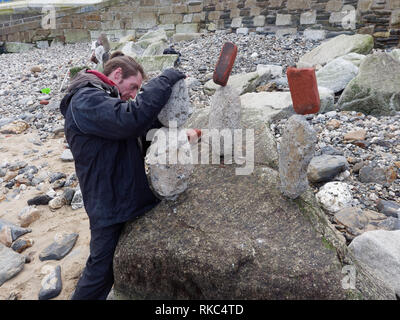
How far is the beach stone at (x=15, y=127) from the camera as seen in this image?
17.7ft

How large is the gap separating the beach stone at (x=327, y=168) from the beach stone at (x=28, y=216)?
2749 mm

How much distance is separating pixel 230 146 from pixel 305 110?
74 cm

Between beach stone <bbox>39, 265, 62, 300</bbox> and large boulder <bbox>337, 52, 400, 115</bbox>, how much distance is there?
3851 mm

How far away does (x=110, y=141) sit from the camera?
6.12 feet

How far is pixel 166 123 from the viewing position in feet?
6.57

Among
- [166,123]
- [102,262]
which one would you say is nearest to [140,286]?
[102,262]

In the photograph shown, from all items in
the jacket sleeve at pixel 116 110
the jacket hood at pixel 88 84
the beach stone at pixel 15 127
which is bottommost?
the beach stone at pixel 15 127

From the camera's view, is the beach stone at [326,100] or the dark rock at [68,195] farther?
the beach stone at [326,100]

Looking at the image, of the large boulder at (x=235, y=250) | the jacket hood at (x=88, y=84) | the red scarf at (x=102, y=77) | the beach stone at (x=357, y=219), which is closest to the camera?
the large boulder at (x=235, y=250)

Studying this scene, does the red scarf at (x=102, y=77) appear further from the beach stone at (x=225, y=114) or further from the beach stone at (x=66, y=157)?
the beach stone at (x=66, y=157)

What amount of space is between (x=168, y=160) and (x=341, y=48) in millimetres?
5491

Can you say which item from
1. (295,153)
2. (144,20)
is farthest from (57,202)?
(144,20)

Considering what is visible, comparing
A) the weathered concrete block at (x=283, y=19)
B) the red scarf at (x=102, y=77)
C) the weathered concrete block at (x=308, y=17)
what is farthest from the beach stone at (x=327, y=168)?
the weathered concrete block at (x=283, y=19)

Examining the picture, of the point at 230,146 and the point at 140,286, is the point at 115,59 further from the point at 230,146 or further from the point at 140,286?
the point at 140,286
